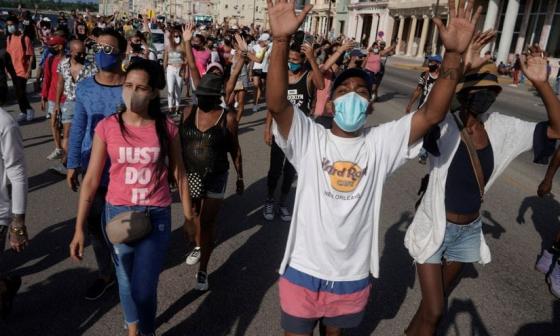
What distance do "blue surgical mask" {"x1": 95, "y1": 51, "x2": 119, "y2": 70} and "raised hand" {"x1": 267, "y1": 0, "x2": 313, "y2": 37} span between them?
6.41 feet

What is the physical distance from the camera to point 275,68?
6.71 feet

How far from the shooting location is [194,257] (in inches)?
168

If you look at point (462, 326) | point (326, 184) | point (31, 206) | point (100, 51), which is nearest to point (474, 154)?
point (326, 184)

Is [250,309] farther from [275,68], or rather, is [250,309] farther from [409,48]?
[409,48]

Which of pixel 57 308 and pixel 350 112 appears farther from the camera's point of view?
pixel 57 308

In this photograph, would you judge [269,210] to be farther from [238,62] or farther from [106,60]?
[106,60]

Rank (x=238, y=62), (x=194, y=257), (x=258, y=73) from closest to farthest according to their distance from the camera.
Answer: (x=194, y=257)
(x=238, y=62)
(x=258, y=73)

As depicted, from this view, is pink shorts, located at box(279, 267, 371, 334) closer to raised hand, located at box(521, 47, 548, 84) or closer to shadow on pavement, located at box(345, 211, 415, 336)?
shadow on pavement, located at box(345, 211, 415, 336)

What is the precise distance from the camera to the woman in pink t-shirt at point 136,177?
2.71 m

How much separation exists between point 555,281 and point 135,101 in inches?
158

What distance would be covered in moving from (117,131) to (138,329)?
1292 mm

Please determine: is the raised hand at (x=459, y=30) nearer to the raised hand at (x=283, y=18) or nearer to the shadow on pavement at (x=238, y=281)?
the raised hand at (x=283, y=18)

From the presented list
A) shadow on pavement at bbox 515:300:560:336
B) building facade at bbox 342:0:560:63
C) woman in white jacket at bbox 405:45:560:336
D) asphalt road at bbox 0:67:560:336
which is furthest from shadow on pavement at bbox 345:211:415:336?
building facade at bbox 342:0:560:63

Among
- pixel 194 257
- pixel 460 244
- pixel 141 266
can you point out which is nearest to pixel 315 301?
pixel 141 266
